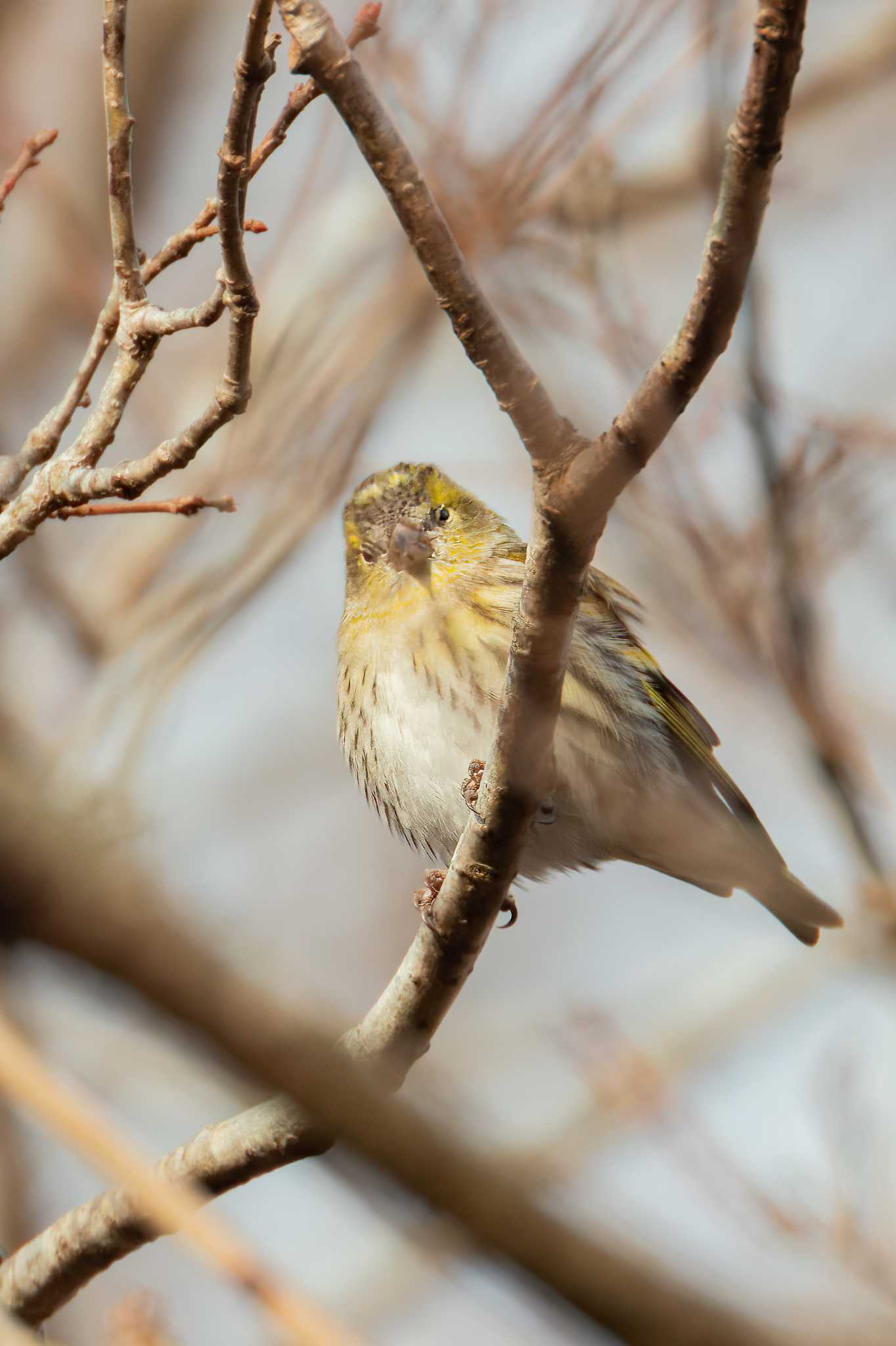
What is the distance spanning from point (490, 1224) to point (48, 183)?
9.21 m

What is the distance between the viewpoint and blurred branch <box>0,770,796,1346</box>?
1152 mm

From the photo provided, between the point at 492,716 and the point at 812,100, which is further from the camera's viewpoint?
the point at 812,100

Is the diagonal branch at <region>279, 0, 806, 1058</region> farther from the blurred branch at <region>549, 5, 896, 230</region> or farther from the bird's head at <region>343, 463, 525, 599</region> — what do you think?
the blurred branch at <region>549, 5, 896, 230</region>

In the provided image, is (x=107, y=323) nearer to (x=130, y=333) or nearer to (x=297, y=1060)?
(x=130, y=333)

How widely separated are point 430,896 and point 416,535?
1.79 metres

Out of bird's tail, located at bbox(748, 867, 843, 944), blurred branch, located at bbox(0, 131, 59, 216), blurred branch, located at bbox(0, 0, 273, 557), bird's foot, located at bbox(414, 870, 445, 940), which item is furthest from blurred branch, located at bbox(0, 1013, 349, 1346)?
bird's tail, located at bbox(748, 867, 843, 944)

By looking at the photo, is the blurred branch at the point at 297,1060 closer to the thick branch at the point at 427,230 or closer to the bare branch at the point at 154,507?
the thick branch at the point at 427,230

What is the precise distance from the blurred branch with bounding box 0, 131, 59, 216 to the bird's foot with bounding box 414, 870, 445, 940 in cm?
240

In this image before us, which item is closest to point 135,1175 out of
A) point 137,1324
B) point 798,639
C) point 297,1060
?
point 297,1060

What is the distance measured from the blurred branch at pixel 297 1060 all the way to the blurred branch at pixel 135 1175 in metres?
0.17

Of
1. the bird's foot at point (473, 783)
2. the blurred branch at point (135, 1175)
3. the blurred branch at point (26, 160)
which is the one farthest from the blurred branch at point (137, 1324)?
the blurred branch at point (26, 160)

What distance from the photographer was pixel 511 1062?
1052 cm

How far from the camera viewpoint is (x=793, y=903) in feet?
20.7

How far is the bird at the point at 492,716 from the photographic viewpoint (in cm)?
556
